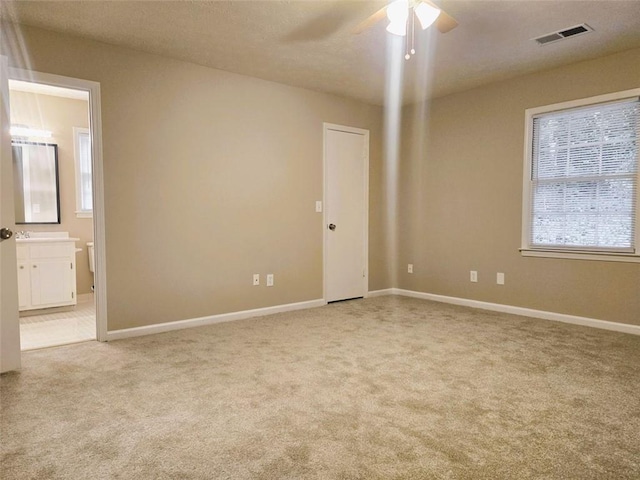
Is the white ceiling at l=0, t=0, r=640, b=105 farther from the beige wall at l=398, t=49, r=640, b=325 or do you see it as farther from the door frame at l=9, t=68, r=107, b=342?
the door frame at l=9, t=68, r=107, b=342

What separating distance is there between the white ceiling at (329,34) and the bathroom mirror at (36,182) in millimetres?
2457

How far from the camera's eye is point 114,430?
1938mm

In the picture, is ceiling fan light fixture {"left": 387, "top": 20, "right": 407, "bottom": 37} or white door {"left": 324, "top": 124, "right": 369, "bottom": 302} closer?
ceiling fan light fixture {"left": 387, "top": 20, "right": 407, "bottom": 37}

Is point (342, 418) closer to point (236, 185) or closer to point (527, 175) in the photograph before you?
point (236, 185)

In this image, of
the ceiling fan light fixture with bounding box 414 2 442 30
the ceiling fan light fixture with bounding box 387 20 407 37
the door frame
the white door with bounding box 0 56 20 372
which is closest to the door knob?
the white door with bounding box 0 56 20 372

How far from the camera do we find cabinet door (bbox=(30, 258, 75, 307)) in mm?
4410

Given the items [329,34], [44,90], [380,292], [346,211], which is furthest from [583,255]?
[44,90]

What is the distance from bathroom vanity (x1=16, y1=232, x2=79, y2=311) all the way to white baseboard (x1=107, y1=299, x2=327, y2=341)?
5.54 ft

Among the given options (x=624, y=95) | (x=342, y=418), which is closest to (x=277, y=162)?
(x=342, y=418)

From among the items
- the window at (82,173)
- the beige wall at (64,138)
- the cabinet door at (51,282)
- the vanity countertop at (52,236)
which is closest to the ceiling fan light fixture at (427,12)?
the vanity countertop at (52,236)

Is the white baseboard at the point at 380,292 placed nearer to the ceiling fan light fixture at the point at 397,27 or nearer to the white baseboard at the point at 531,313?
the white baseboard at the point at 531,313

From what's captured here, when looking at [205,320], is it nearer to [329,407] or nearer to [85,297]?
[329,407]

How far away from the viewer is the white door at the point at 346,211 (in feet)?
15.9

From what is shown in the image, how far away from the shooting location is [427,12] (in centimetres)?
237
